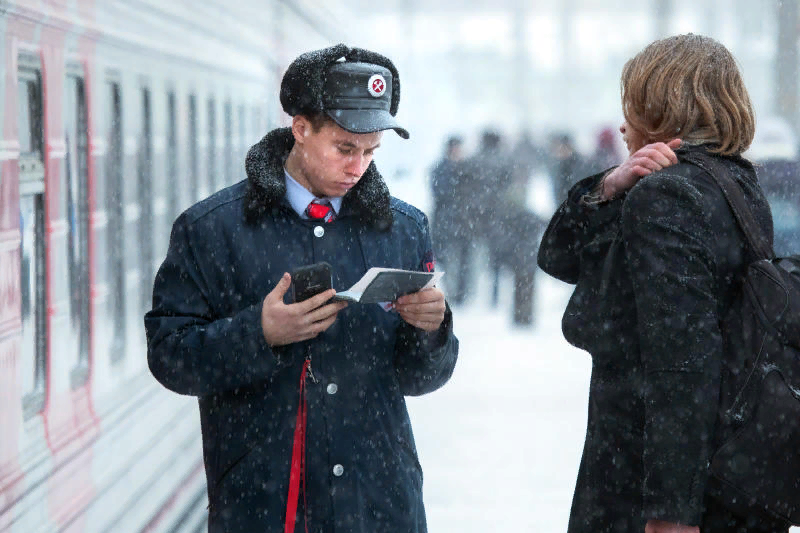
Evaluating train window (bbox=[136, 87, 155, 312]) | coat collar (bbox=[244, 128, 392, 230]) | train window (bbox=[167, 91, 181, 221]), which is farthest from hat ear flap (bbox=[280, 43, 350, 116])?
train window (bbox=[167, 91, 181, 221])

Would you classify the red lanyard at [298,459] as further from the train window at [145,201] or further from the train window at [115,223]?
the train window at [145,201]

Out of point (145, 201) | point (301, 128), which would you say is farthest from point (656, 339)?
point (145, 201)

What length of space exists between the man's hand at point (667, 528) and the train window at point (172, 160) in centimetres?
352

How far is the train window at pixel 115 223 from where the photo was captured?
13.9 ft

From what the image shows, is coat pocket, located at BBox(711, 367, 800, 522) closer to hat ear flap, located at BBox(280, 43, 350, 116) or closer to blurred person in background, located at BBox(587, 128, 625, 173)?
hat ear flap, located at BBox(280, 43, 350, 116)

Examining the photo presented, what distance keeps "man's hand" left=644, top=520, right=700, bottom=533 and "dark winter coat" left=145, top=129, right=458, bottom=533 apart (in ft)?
2.02

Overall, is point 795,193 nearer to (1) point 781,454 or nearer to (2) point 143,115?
(2) point 143,115

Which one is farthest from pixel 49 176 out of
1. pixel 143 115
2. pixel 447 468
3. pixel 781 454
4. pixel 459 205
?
pixel 459 205

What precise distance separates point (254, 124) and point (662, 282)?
5915 mm

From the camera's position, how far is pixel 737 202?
229 centimetres

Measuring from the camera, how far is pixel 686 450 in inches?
86.3

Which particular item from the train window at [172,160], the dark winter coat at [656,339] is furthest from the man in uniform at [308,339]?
the train window at [172,160]

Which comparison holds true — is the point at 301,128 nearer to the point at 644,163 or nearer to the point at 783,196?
the point at 644,163

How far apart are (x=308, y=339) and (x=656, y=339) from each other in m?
0.76
